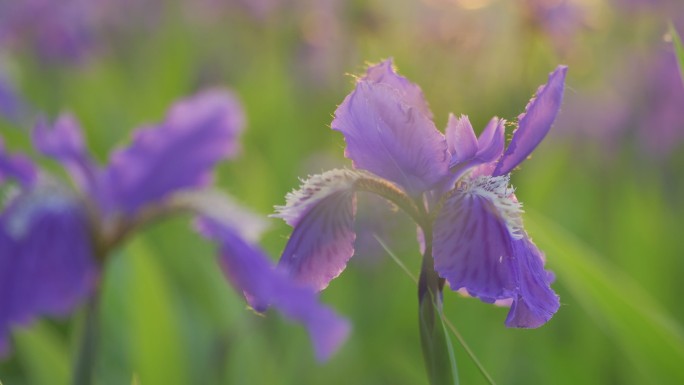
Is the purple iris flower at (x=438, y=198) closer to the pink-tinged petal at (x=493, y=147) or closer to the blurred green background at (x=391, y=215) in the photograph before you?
the pink-tinged petal at (x=493, y=147)

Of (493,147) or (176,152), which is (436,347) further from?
(176,152)

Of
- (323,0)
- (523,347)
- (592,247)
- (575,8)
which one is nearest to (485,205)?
(523,347)

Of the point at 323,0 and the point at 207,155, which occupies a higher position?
the point at 323,0

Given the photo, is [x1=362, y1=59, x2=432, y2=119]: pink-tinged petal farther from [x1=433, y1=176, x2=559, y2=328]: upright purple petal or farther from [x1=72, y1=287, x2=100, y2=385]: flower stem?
[x1=72, y1=287, x2=100, y2=385]: flower stem

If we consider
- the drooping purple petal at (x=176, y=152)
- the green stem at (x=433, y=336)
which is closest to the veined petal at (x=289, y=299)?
the green stem at (x=433, y=336)

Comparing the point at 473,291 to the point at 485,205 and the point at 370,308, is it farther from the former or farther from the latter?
the point at 370,308

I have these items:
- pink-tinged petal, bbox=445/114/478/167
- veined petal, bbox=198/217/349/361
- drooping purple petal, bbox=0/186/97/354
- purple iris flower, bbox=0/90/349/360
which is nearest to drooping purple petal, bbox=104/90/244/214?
purple iris flower, bbox=0/90/349/360
